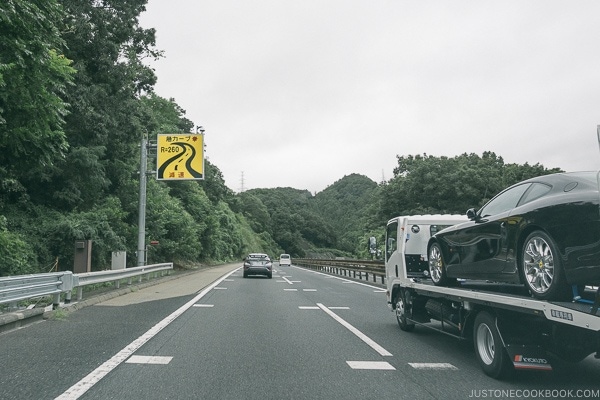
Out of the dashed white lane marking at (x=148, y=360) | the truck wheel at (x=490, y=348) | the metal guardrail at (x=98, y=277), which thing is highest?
the metal guardrail at (x=98, y=277)

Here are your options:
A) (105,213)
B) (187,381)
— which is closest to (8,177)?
(105,213)

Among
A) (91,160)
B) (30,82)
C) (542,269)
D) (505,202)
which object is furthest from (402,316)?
(91,160)

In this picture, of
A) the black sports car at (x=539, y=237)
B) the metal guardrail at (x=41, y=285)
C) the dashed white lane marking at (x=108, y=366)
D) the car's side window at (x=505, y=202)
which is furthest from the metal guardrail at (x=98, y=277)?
the car's side window at (x=505, y=202)

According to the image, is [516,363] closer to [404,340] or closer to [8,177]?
[404,340]

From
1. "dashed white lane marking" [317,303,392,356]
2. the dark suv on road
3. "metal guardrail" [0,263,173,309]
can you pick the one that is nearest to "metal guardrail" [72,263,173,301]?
"metal guardrail" [0,263,173,309]

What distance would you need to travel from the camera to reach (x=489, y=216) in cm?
602

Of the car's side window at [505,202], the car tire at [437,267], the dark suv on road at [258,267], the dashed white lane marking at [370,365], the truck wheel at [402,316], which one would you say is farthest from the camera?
the dark suv on road at [258,267]

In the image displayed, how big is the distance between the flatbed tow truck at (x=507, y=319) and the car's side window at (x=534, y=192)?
97 centimetres

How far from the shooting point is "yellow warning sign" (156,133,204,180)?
23.8 meters

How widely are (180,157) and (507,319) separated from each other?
2058 centimetres

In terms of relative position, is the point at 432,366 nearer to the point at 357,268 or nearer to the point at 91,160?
the point at 91,160

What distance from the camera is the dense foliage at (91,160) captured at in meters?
12.3

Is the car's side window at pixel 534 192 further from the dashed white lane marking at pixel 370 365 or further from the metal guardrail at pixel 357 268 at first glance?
the metal guardrail at pixel 357 268

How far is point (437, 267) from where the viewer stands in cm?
757
